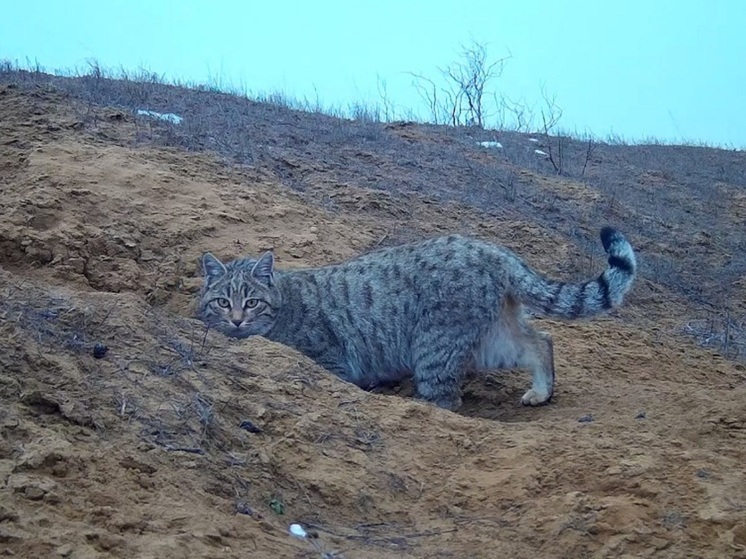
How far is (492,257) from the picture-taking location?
577 centimetres

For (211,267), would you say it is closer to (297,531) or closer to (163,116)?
(297,531)

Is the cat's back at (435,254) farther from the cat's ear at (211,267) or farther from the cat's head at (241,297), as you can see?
the cat's ear at (211,267)

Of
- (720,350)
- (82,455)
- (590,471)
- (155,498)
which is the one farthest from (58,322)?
(720,350)

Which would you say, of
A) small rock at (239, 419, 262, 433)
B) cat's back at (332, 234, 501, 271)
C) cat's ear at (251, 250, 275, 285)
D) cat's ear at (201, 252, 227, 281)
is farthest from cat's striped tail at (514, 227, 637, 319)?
small rock at (239, 419, 262, 433)

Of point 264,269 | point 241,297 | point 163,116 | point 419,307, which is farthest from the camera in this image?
point 163,116

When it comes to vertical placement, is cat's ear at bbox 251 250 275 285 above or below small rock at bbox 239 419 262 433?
above

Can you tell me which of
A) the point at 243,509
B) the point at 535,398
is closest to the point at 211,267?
the point at 535,398

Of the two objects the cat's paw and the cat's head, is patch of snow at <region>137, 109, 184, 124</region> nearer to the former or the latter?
the cat's head

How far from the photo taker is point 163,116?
33.2 feet

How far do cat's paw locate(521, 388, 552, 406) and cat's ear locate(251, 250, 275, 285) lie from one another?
6.72ft

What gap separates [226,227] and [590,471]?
15.5 ft

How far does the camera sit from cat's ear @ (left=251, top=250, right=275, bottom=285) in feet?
20.5

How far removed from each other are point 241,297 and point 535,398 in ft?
7.22

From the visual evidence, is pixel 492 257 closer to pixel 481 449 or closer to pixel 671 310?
pixel 481 449
